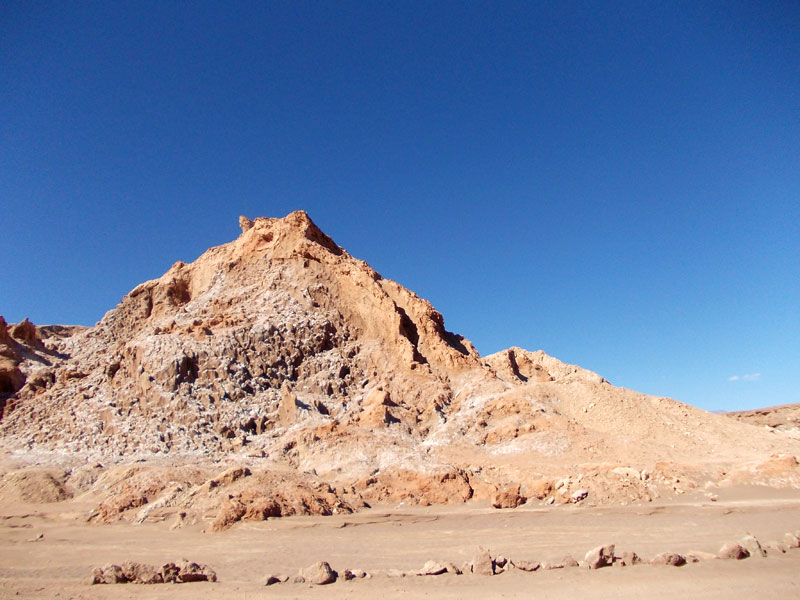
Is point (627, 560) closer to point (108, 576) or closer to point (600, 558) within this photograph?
point (600, 558)

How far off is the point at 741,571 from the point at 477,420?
49.3ft

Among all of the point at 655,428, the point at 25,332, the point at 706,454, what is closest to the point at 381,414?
the point at 655,428

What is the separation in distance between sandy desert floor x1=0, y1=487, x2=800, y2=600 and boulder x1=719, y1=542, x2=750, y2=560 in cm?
18

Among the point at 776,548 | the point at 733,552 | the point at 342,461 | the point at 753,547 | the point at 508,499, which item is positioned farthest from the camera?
the point at 342,461

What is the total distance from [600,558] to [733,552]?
292 cm

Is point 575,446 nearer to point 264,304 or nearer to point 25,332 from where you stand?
point 264,304

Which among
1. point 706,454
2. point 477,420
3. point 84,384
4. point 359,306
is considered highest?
point 359,306

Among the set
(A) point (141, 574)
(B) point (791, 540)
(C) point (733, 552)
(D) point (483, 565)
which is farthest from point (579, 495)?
(A) point (141, 574)

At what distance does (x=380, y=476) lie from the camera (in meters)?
20.9

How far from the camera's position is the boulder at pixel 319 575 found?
33.5 feet

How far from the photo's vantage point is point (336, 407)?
27797 millimetres

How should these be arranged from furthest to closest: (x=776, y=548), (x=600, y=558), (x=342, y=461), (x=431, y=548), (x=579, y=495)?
1. (x=342, y=461)
2. (x=579, y=495)
3. (x=431, y=548)
4. (x=776, y=548)
5. (x=600, y=558)

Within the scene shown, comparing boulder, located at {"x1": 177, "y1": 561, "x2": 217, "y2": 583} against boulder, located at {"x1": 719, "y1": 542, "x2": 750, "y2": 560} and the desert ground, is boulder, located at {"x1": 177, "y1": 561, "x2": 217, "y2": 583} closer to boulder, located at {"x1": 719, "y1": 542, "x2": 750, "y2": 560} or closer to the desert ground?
the desert ground

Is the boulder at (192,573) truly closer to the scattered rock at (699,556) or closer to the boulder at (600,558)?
the boulder at (600,558)
